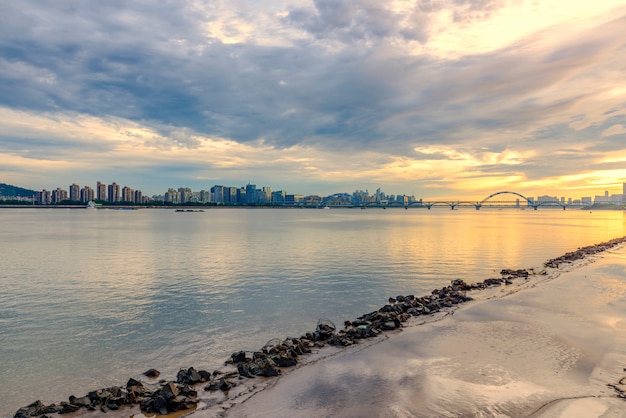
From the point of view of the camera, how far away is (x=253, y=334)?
57.6ft

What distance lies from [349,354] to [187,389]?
5915mm

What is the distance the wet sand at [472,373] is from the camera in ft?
33.8

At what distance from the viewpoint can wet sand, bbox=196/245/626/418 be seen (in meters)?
10.3

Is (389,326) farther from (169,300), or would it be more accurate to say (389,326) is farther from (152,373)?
(169,300)

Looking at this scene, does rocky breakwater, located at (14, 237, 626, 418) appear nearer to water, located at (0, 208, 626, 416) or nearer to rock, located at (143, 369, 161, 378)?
rock, located at (143, 369, 161, 378)

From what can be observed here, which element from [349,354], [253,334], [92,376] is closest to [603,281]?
[349,354]

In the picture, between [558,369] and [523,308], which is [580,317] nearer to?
[523,308]

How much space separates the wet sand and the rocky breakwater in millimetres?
666

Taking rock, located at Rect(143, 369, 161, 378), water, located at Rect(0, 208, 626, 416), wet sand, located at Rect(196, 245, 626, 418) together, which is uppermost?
wet sand, located at Rect(196, 245, 626, 418)

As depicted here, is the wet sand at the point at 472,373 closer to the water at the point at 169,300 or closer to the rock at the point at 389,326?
the rock at the point at 389,326

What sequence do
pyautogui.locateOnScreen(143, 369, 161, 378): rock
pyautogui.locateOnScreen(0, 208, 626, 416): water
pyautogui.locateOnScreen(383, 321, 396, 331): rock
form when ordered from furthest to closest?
pyautogui.locateOnScreen(383, 321, 396, 331): rock
pyautogui.locateOnScreen(0, 208, 626, 416): water
pyautogui.locateOnScreen(143, 369, 161, 378): rock

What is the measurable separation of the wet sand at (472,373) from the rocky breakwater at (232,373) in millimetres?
666

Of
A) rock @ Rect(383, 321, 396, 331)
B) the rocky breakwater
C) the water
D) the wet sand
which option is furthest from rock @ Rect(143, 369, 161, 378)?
rock @ Rect(383, 321, 396, 331)

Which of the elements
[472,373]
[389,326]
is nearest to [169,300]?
[389,326]
